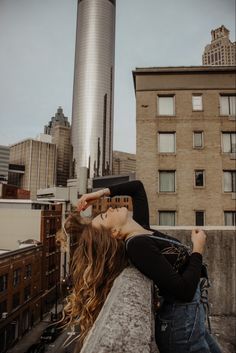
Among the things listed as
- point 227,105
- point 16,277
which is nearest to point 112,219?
point 227,105

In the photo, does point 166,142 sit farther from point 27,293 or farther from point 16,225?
point 27,293

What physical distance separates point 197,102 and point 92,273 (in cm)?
1860

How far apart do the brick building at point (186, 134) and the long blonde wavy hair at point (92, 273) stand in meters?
16.2

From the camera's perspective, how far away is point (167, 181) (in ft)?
58.6

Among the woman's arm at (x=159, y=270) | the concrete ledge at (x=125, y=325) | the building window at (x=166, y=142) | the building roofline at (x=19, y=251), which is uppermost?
the building window at (x=166, y=142)

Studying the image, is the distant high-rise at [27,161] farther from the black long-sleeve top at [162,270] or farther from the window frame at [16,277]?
the black long-sleeve top at [162,270]

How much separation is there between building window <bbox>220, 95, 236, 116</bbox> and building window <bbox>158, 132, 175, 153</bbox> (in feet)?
12.4

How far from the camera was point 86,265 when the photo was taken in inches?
61.5

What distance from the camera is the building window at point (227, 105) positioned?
18297 mm

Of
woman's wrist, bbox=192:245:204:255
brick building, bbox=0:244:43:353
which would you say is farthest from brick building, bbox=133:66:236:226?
woman's wrist, bbox=192:245:204:255

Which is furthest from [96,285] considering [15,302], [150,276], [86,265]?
[15,302]

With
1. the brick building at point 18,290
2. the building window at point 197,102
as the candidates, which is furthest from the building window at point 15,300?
the building window at point 197,102

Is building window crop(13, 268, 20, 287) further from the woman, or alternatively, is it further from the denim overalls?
the denim overalls

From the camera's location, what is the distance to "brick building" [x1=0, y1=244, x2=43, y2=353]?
23969 mm
